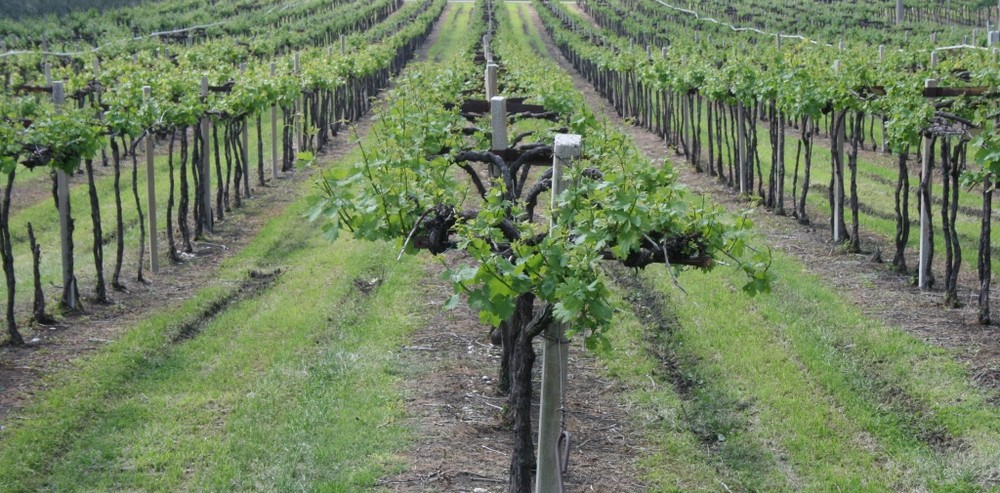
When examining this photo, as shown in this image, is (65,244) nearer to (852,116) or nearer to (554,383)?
(554,383)

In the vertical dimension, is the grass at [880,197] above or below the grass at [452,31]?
below

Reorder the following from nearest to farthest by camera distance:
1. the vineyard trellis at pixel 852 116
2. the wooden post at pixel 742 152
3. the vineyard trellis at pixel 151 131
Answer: the vineyard trellis at pixel 151 131
the vineyard trellis at pixel 852 116
the wooden post at pixel 742 152

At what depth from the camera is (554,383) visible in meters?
6.87

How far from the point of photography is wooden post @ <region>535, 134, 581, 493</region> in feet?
22.1

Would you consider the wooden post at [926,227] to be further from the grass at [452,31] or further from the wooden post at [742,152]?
the grass at [452,31]

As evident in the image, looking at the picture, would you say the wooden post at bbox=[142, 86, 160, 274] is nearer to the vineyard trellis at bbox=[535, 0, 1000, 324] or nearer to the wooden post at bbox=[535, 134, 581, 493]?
the vineyard trellis at bbox=[535, 0, 1000, 324]

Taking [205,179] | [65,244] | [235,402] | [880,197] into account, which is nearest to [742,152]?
[880,197]

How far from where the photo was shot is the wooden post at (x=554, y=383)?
22.1ft

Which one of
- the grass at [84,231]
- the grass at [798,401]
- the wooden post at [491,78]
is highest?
the wooden post at [491,78]

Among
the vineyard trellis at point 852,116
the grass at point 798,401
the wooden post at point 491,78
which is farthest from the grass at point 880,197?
the wooden post at point 491,78

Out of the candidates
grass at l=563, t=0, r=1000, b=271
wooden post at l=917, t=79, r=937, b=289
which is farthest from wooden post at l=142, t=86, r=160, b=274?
grass at l=563, t=0, r=1000, b=271

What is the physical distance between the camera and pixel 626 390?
10.0 m

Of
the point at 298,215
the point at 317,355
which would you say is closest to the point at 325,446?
the point at 317,355

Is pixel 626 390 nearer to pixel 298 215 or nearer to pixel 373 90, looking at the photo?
pixel 298 215
